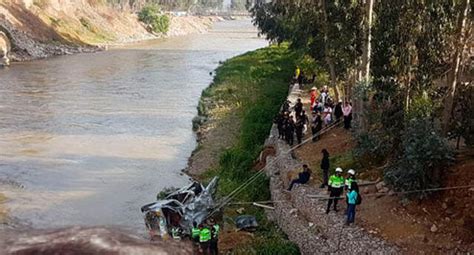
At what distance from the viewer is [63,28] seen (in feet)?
291

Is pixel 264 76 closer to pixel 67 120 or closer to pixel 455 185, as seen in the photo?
pixel 67 120

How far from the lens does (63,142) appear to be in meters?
32.2

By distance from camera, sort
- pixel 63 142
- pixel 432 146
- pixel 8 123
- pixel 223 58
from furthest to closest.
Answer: pixel 223 58, pixel 8 123, pixel 63 142, pixel 432 146

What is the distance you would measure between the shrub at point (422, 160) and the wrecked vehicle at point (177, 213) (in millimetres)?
6704

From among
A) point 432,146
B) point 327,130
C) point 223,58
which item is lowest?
point 223,58

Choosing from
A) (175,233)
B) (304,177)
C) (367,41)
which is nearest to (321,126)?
(367,41)

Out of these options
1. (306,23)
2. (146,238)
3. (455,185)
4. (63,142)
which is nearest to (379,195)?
(455,185)

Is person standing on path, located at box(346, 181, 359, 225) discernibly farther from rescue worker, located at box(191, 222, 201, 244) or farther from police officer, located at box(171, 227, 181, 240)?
police officer, located at box(171, 227, 181, 240)

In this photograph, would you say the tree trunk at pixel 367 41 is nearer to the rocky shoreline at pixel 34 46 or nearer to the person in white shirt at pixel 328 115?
the person in white shirt at pixel 328 115

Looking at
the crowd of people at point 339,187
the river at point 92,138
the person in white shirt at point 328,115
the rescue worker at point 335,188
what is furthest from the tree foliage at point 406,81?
the river at point 92,138

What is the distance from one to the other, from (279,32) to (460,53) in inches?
1237

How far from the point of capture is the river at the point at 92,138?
23.2 m

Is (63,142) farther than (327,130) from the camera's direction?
Yes

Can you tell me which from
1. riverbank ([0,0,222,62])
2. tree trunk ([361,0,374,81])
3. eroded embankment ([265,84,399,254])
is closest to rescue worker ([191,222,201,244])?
eroded embankment ([265,84,399,254])
